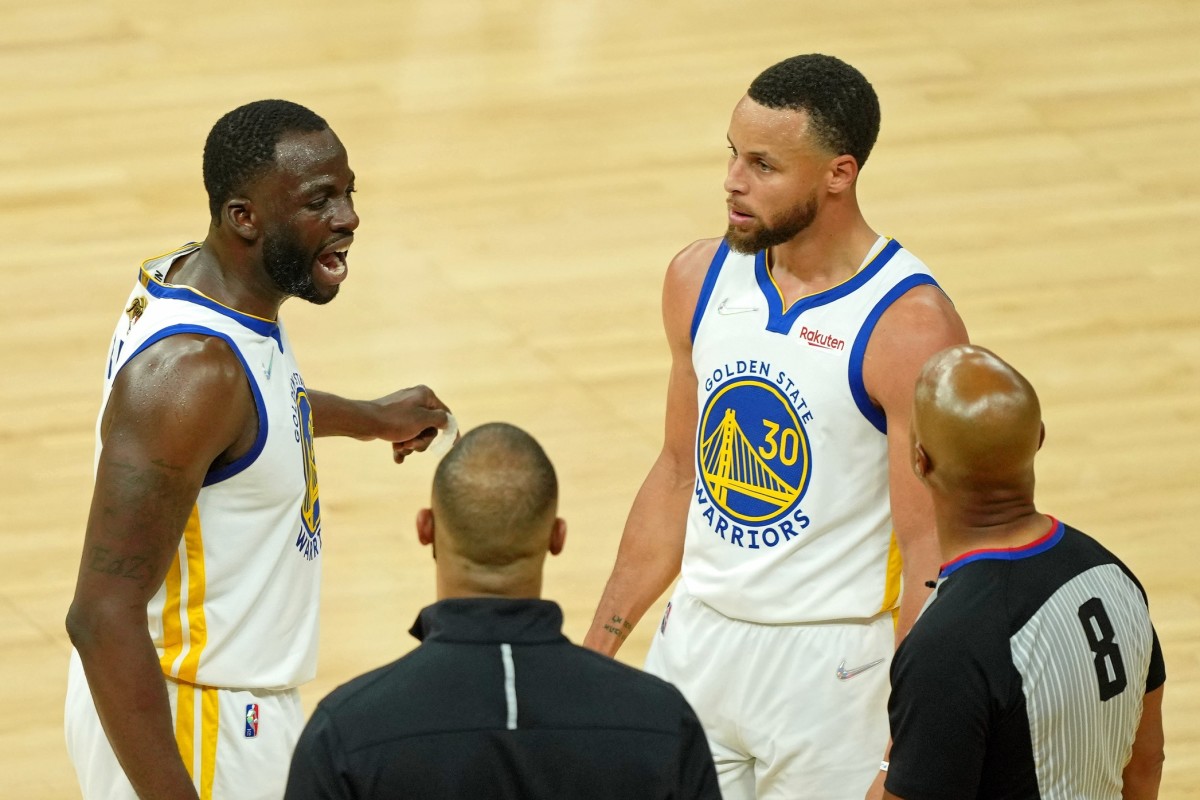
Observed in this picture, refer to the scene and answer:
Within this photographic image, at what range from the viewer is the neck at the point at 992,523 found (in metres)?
2.65

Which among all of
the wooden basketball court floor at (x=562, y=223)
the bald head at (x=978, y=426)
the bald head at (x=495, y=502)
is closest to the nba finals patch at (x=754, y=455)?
the bald head at (x=978, y=426)

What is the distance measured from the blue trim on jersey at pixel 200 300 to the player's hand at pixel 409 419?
637mm

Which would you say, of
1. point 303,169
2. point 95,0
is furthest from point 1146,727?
point 95,0

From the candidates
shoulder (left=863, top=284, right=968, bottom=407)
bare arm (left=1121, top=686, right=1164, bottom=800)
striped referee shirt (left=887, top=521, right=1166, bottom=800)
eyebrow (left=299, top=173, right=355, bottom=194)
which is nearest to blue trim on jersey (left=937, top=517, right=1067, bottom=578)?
striped referee shirt (left=887, top=521, right=1166, bottom=800)

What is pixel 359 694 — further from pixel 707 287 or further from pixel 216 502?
pixel 707 287

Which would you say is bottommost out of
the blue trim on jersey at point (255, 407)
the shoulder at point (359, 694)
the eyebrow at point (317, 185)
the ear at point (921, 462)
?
the shoulder at point (359, 694)

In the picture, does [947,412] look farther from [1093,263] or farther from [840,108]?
[1093,263]

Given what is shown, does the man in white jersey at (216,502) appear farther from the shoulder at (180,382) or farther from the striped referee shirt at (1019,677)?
the striped referee shirt at (1019,677)

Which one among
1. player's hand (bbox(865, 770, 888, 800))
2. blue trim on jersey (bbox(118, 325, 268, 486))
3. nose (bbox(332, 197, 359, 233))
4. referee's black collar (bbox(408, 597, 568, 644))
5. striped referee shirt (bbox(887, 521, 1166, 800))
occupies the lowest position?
player's hand (bbox(865, 770, 888, 800))

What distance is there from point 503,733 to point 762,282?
1475mm

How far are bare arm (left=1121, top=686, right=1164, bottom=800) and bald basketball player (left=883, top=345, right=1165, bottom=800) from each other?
0.22ft

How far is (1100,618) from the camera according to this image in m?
2.61

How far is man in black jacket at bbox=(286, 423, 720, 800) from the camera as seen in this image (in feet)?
Answer: 7.29

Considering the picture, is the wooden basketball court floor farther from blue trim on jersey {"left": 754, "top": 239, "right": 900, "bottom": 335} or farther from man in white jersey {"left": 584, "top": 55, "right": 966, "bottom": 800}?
blue trim on jersey {"left": 754, "top": 239, "right": 900, "bottom": 335}
